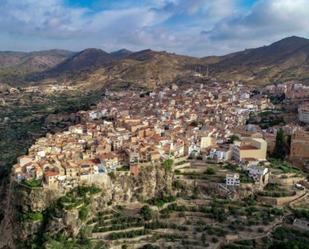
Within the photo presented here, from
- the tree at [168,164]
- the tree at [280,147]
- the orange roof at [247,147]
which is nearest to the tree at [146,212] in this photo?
the tree at [168,164]

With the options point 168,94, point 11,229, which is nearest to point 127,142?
point 11,229

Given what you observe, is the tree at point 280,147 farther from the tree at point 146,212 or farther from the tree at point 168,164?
the tree at point 146,212

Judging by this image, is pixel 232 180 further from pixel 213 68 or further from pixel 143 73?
pixel 213 68

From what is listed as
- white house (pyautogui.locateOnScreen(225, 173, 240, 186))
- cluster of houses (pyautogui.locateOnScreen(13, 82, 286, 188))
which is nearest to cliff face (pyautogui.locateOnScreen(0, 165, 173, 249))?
cluster of houses (pyautogui.locateOnScreen(13, 82, 286, 188))

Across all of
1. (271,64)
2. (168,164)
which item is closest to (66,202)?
(168,164)

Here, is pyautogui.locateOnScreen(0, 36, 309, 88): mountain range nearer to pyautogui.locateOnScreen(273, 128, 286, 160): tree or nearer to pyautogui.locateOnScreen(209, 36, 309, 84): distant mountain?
pyautogui.locateOnScreen(209, 36, 309, 84): distant mountain
